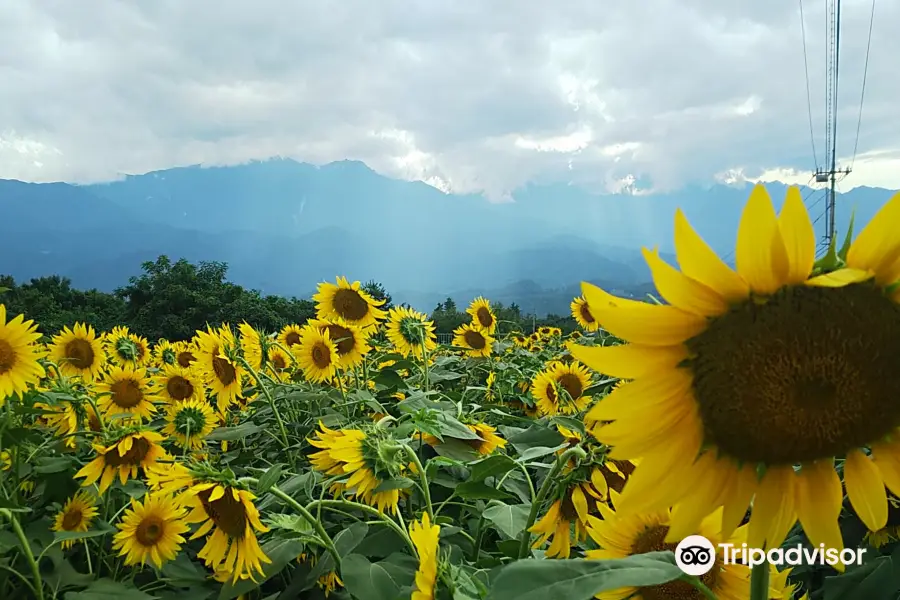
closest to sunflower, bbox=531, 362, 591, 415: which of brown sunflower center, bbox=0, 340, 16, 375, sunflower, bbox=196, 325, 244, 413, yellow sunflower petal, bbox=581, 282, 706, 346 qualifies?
sunflower, bbox=196, 325, 244, 413

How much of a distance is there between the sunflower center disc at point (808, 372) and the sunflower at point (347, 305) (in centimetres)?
216

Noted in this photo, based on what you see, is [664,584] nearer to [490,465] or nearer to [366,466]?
[490,465]

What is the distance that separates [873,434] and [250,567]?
987mm

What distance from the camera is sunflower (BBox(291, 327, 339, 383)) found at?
94.6 inches

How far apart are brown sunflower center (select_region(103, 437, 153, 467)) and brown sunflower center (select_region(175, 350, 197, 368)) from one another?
1198 millimetres

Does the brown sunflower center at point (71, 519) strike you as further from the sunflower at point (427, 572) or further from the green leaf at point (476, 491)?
the sunflower at point (427, 572)

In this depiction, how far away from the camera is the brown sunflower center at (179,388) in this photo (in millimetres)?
2447

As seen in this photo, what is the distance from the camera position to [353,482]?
49.1 inches

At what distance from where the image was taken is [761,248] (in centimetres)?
54

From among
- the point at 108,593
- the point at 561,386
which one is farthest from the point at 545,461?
the point at 108,593

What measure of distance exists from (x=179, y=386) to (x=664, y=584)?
2129mm

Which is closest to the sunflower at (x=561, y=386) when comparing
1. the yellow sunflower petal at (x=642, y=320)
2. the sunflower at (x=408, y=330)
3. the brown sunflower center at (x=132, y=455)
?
the sunflower at (x=408, y=330)

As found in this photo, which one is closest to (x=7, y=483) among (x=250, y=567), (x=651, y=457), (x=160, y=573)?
(x=160, y=573)

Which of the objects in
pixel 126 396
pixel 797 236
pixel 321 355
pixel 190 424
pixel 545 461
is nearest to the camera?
pixel 797 236
